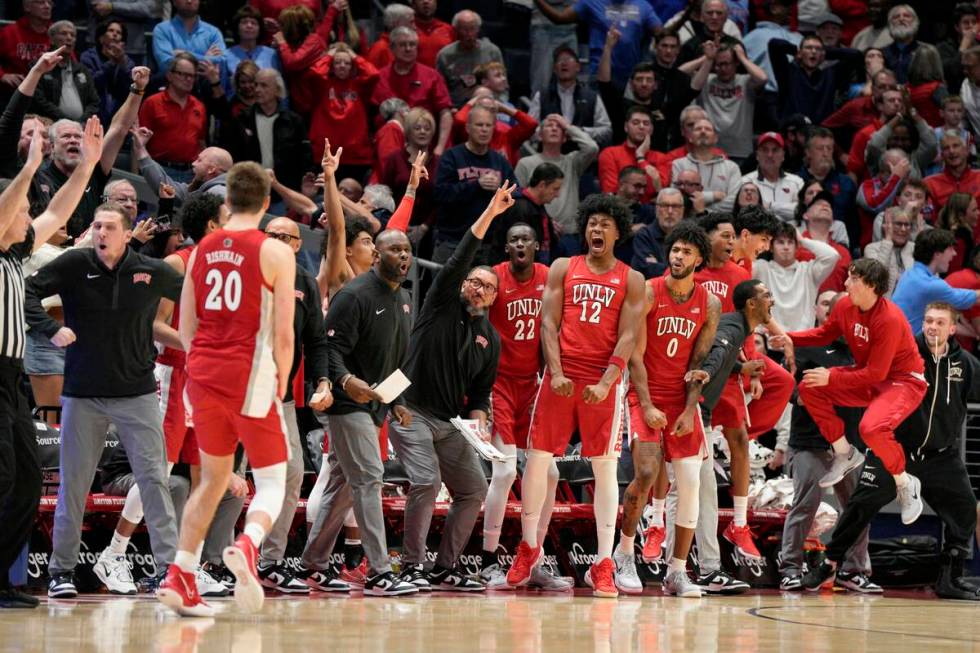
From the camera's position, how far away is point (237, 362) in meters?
7.04

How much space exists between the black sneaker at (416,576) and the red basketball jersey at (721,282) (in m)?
3.01

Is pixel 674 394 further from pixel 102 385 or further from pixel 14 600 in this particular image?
pixel 14 600

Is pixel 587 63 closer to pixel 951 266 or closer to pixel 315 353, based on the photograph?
pixel 951 266

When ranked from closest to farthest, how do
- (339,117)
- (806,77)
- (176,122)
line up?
(176,122)
(339,117)
(806,77)

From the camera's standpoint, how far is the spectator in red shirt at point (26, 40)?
1359 centimetres

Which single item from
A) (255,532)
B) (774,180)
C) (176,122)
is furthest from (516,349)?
(774,180)

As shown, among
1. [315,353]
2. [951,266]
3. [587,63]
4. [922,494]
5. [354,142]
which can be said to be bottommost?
[922,494]

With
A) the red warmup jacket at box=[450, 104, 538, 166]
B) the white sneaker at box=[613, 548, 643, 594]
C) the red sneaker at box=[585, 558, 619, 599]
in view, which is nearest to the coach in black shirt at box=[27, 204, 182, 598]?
the red sneaker at box=[585, 558, 619, 599]

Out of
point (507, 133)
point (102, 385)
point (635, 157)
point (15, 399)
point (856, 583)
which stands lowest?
point (856, 583)

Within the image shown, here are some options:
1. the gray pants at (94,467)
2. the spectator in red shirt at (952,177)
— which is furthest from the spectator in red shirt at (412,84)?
the gray pants at (94,467)

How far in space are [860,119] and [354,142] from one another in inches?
233

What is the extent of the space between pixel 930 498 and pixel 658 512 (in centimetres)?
216

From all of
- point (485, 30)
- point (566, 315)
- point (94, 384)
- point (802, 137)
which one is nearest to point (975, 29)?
point (802, 137)

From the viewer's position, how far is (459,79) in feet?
49.9
